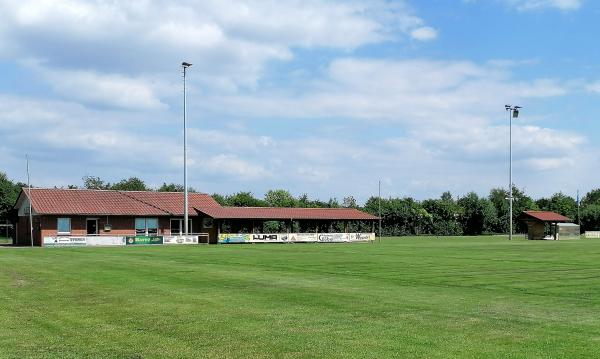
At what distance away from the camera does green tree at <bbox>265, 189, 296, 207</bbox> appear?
12925cm

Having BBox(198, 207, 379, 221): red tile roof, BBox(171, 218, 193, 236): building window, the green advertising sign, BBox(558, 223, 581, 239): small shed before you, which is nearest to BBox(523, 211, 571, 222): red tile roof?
BBox(558, 223, 581, 239): small shed

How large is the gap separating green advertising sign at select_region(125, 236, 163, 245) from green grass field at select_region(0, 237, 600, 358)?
38.3 m

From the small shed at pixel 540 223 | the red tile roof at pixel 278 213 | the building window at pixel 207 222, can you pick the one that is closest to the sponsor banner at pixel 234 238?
the red tile roof at pixel 278 213

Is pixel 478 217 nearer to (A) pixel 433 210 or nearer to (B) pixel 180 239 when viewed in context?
(A) pixel 433 210

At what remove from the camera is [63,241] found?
59688mm

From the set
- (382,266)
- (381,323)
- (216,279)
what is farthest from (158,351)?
(382,266)

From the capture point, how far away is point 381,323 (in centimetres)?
1265

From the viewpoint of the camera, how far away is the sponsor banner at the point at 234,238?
69.5 metres

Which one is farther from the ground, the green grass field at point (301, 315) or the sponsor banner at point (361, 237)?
the green grass field at point (301, 315)

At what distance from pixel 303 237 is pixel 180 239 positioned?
16067mm

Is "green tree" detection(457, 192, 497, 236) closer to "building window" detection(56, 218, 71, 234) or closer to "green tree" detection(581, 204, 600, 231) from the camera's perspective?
"green tree" detection(581, 204, 600, 231)

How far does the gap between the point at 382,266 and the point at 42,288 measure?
1456 centimetres

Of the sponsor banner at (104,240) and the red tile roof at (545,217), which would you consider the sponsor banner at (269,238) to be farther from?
the red tile roof at (545,217)

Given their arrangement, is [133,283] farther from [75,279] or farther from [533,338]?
[533,338]
